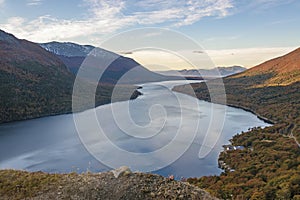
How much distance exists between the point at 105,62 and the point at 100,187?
369 ft

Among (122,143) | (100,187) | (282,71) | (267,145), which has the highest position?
(282,71)

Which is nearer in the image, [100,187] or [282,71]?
[100,187]

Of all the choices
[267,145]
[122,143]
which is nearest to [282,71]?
[267,145]

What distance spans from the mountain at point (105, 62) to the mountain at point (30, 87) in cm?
3879

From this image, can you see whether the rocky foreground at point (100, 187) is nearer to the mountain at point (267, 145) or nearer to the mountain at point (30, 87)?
the mountain at point (267, 145)

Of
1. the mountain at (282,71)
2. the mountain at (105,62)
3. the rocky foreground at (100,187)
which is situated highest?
the mountain at (105,62)

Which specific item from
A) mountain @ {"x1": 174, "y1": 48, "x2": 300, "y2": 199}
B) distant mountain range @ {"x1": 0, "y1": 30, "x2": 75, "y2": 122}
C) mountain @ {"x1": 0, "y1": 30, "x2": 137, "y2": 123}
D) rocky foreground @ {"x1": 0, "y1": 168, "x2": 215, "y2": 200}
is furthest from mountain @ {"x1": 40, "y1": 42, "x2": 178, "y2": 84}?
rocky foreground @ {"x1": 0, "y1": 168, "x2": 215, "y2": 200}

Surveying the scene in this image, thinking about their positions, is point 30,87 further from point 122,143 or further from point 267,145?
point 267,145

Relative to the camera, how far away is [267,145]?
31.1 m

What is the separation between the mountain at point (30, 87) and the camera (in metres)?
47.4

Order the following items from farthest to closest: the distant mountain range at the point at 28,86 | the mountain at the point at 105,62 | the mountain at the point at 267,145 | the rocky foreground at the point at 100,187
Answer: the mountain at the point at 105,62
the distant mountain range at the point at 28,86
the mountain at the point at 267,145
the rocky foreground at the point at 100,187

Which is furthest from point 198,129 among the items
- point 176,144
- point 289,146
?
point 289,146

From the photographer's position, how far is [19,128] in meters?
38.2

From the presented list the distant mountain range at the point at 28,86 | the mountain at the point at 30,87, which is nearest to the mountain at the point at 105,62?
the distant mountain range at the point at 28,86
